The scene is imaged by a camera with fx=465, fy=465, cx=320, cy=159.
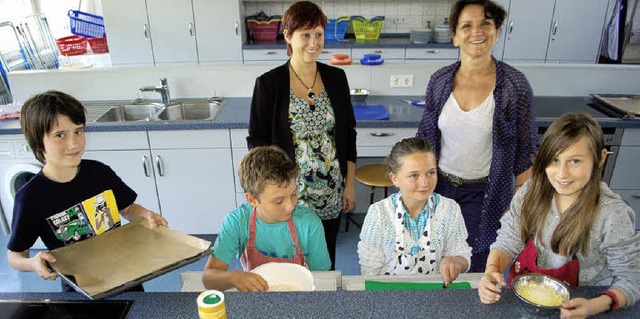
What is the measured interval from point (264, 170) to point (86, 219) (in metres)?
0.55

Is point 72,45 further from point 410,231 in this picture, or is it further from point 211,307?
point 211,307

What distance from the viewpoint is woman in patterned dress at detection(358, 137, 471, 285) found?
1.42 metres

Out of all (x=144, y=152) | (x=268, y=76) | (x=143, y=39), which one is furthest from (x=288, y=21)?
(x=143, y=39)

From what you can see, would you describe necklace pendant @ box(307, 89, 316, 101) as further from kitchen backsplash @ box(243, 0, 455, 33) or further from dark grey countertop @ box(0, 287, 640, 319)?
kitchen backsplash @ box(243, 0, 455, 33)

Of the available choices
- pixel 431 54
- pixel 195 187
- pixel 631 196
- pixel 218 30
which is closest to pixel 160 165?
pixel 195 187

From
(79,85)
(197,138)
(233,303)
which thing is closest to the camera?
(233,303)

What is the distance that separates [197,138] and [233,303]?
69.8 inches

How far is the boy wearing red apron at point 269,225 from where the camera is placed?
53.2 inches

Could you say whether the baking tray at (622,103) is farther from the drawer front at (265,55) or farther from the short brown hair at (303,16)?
the drawer front at (265,55)

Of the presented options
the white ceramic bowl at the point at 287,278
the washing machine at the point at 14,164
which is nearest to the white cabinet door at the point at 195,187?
the washing machine at the point at 14,164

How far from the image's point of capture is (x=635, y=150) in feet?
8.85

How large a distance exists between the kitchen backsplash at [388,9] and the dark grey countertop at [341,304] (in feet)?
15.4

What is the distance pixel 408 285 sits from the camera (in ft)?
3.78

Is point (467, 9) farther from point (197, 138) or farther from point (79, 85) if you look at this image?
point (79, 85)
